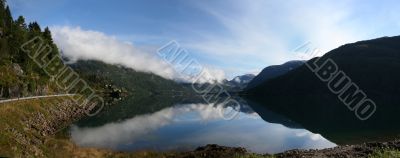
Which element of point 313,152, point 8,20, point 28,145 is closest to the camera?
point 28,145

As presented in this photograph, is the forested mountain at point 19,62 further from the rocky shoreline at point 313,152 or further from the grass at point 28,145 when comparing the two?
the rocky shoreline at point 313,152

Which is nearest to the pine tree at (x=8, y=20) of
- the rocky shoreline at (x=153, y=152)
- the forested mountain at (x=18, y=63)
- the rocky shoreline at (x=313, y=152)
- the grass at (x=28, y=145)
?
the forested mountain at (x=18, y=63)

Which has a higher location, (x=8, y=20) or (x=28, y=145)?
(x=8, y=20)

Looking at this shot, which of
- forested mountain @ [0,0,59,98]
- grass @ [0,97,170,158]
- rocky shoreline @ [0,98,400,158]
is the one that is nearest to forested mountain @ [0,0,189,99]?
forested mountain @ [0,0,59,98]

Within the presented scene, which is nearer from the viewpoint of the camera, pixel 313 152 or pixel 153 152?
pixel 313 152

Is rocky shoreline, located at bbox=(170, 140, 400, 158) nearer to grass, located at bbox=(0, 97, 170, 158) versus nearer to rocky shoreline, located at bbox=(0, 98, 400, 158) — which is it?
rocky shoreline, located at bbox=(0, 98, 400, 158)

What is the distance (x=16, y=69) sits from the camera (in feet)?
347

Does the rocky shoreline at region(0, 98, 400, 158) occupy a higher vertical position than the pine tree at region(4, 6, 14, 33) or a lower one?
lower

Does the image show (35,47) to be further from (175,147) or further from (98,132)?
(175,147)

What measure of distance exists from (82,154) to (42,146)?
4155 mm

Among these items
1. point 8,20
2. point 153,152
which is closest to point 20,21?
point 8,20

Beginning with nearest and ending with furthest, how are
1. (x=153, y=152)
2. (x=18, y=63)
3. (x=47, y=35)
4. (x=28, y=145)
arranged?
(x=28, y=145), (x=153, y=152), (x=18, y=63), (x=47, y=35)

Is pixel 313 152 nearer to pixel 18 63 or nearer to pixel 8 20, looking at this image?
pixel 18 63

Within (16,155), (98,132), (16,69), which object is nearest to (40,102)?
(98,132)
